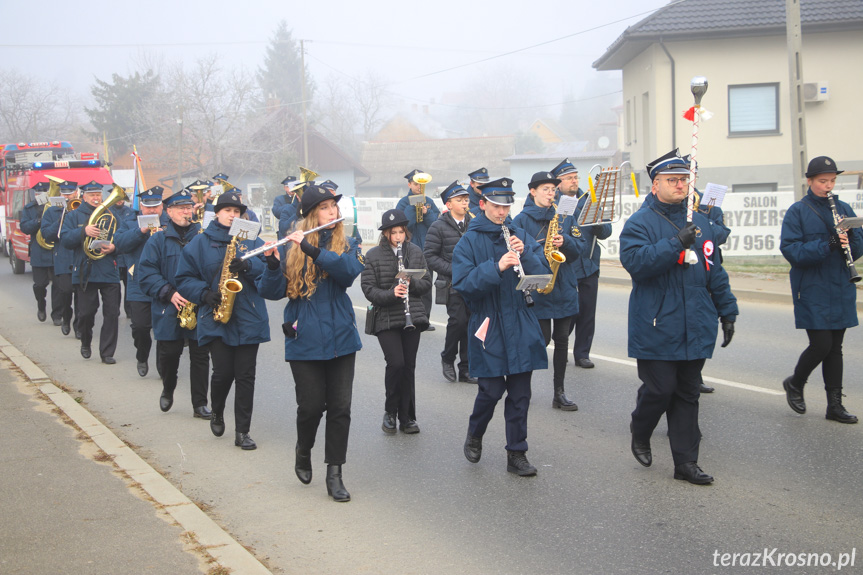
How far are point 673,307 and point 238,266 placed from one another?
3.10 m

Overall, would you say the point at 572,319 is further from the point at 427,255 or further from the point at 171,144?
the point at 171,144

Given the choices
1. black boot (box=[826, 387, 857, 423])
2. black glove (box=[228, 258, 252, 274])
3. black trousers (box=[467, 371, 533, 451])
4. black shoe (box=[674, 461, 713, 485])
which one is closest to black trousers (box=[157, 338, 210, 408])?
black glove (box=[228, 258, 252, 274])

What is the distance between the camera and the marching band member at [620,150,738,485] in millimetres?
5695

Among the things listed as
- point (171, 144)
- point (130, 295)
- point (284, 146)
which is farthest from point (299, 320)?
point (171, 144)

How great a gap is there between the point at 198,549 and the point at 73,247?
7.45m

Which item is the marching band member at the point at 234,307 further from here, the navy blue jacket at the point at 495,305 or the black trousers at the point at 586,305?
the black trousers at the point at 586,305

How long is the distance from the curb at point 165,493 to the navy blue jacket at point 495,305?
203 centimetres

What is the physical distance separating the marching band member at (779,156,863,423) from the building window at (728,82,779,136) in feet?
68.5

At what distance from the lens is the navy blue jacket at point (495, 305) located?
19.4ft

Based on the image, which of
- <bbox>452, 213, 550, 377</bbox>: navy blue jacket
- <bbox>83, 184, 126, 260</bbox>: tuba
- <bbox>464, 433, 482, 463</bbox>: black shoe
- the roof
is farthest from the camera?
the roof

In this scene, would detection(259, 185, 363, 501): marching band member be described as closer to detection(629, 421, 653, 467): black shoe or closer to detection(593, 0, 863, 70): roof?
detection(629, 421, 653, 467): black shoe

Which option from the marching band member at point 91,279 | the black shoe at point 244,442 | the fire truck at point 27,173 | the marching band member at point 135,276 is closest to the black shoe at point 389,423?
the black shoe at point 244,442

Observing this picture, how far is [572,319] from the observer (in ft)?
28.8

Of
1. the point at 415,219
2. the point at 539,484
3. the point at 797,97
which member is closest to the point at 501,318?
the point at 539,484
